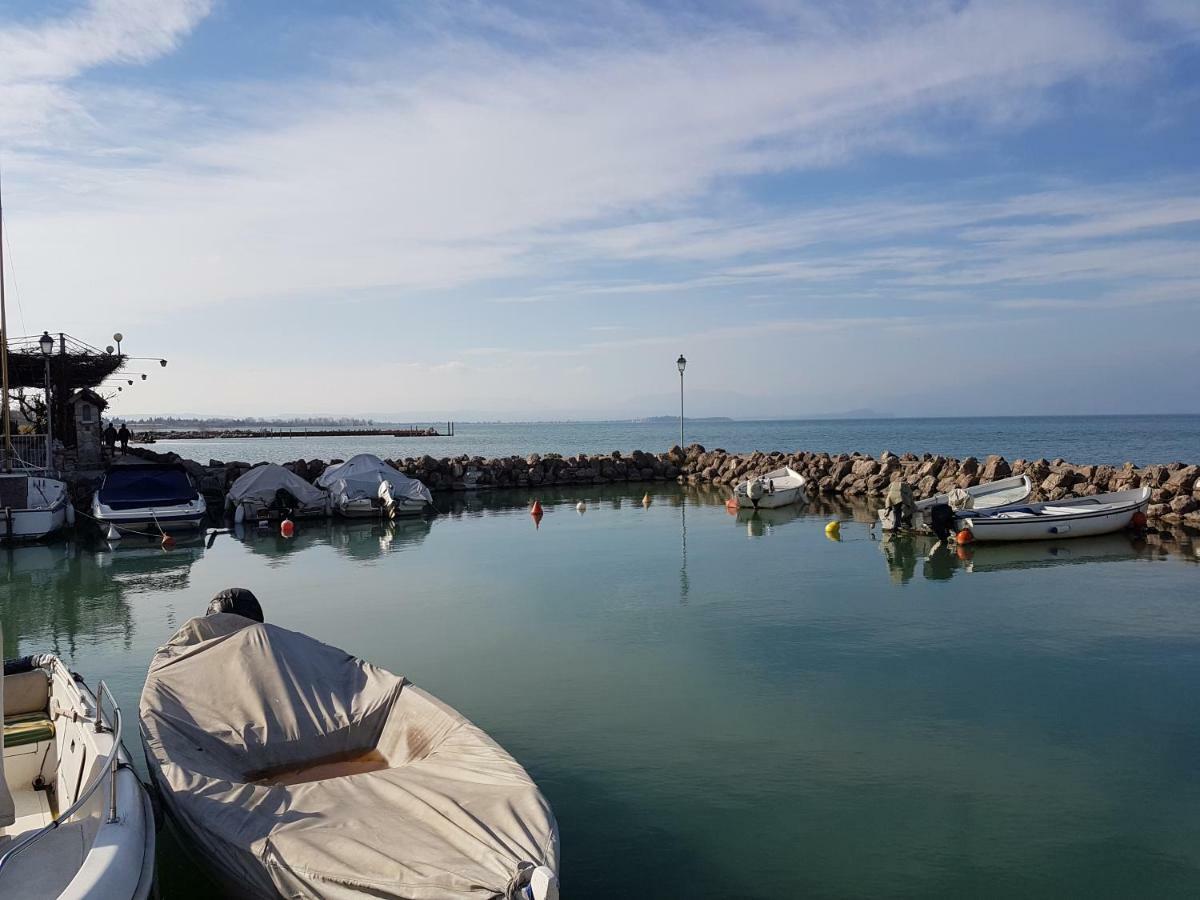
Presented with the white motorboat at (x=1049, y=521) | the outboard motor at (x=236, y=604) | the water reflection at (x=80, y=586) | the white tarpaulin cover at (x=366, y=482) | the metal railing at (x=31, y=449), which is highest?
the metal railing at (x=31, y=449)

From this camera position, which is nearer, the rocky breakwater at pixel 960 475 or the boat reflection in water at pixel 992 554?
the boat reflection in water at pixel 992 554

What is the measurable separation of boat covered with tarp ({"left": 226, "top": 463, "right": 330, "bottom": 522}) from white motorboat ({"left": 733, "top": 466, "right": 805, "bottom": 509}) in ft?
43.3

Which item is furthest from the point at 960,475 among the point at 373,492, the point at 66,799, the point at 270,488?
the point at 66,799

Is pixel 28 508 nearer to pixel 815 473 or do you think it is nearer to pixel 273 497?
pixel 273 497

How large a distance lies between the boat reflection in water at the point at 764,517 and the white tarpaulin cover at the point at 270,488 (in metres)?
13.0

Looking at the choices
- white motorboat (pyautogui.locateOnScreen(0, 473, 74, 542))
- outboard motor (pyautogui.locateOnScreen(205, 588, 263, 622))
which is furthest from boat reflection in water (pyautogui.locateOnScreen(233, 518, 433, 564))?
outboard motor (pyautogui.locateOnScreen(205, 588, 263, 622))

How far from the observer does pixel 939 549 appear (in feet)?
66.1

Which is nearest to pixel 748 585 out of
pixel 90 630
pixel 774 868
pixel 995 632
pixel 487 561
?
pixel 995 632

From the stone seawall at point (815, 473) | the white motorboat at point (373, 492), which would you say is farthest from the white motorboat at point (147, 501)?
the stone seawall at point (815, 473)

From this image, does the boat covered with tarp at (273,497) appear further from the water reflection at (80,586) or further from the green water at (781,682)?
the green water at (781,682)

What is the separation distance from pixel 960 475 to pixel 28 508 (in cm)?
2683

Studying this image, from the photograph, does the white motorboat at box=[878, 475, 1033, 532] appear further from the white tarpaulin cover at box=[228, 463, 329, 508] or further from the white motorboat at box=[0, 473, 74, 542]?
the white motorboat at box=[0, 473, 74, 542]

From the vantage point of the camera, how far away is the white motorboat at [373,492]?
27359 mm

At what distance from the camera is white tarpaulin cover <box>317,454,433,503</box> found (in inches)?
1093
